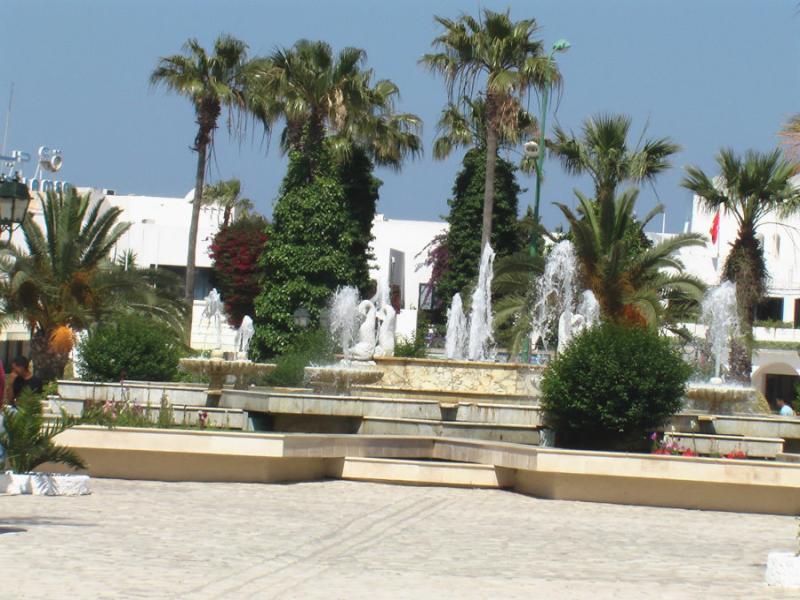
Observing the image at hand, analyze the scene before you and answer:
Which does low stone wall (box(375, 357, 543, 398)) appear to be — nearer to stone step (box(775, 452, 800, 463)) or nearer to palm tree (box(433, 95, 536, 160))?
stone step (box(775, 452, 800, 463))

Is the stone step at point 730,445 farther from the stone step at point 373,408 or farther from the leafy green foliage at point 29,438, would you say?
the leafy green foliage at point 29,438

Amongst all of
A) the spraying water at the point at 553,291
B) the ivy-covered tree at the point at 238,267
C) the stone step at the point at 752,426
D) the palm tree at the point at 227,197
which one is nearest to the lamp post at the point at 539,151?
the spraying water at the point at 553,291

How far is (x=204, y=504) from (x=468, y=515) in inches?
104

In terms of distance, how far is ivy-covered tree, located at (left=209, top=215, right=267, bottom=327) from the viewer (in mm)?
58375

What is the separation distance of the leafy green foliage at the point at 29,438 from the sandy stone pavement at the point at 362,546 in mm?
461

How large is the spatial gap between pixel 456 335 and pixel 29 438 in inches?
680

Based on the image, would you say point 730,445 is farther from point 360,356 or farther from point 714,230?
point 714,230

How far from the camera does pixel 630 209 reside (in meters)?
28.0

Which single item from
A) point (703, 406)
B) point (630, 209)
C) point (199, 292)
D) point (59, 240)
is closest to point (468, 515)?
point (703, 406)

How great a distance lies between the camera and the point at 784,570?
9.51m

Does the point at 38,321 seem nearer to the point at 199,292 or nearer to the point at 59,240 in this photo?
the point at 59,240

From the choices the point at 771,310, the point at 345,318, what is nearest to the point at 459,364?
the point at 345,318

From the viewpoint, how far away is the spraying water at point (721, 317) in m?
30.2

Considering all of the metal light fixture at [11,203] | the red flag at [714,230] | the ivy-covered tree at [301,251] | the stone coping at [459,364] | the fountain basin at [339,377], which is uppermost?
the red flag at [714,230]
